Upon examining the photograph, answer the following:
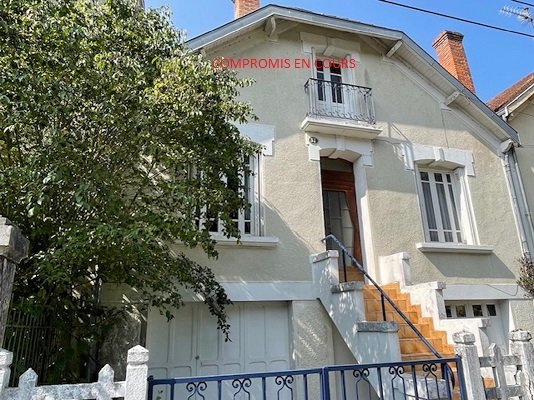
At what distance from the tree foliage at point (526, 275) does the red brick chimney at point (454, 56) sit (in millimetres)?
4357

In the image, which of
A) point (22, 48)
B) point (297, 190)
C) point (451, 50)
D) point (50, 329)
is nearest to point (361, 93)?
point (297, 190)

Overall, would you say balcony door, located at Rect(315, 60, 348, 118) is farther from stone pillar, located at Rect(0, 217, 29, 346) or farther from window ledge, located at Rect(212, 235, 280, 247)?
stone pillar, located at Rect(0, 217, 29, 346)

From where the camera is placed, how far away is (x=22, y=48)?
146 inches

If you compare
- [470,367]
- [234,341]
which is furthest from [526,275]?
[234,341]

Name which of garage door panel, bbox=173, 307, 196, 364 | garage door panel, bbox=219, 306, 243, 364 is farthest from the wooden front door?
garage door panel, bbox=173, 307, 196, 364

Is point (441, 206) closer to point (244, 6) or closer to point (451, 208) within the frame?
point (451, 208)

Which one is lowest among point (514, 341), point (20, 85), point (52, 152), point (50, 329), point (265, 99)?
point (514, 341)

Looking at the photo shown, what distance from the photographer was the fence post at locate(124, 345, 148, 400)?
2914 millimetres

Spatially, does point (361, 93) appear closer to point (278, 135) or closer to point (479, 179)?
point (278, 135)

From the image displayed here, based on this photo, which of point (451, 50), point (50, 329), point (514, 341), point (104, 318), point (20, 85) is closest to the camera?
point (20, 85)

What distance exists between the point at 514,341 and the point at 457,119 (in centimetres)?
614

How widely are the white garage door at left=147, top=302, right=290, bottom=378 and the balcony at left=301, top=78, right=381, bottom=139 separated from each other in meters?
3.41

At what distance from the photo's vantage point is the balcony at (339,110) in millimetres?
7497

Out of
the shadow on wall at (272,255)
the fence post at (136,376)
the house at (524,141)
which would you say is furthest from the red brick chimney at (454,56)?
the fence post at (136,376)
